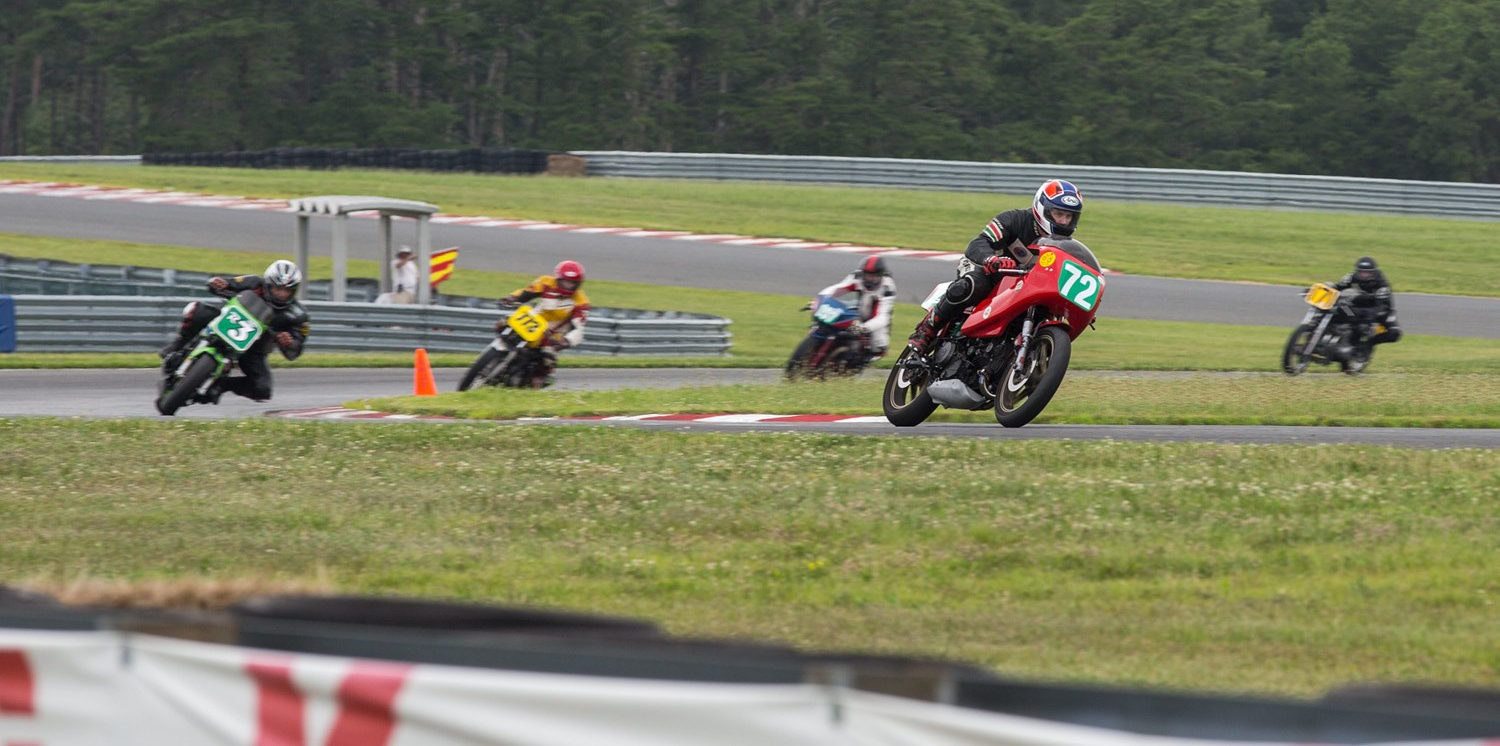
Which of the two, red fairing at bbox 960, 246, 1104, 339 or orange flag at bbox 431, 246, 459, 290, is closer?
red fairing at bbox 960, 246, 1104, 339

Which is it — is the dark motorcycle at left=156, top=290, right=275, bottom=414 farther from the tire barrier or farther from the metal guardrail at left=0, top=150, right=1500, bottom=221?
the metal guardrail at left=0, top=150, right=1500, bottom=221

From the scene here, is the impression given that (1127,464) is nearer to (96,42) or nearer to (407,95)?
(407,95)

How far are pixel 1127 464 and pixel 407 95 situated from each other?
5472 cm

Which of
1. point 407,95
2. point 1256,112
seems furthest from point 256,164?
point 1256,112

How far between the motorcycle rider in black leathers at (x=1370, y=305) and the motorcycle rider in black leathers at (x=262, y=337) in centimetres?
1262

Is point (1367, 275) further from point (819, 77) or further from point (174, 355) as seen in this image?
point (819, 77)

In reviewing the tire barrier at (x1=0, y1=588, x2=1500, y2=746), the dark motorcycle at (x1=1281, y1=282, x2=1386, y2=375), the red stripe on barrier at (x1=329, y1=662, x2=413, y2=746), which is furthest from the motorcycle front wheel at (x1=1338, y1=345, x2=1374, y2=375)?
the red stripe on barrier at (x1=329, y1=662, x2=413, y2=746)

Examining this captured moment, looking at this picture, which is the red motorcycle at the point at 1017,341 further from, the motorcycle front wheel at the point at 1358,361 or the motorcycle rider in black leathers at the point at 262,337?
the motorcycle front wheel at the point at 1358,361

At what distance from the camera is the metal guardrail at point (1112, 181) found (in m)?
37.9

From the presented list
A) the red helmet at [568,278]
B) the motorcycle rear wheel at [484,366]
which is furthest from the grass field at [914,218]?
the motorcycle rear wheel at [484,366]

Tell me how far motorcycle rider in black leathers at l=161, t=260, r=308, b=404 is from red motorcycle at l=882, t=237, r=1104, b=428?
5.52 metres

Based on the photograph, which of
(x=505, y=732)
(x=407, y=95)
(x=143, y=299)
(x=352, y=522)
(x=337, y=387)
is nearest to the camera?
(x=505, y=732)

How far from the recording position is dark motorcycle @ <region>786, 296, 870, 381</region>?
715 inches

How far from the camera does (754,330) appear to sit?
26906 millimetres
